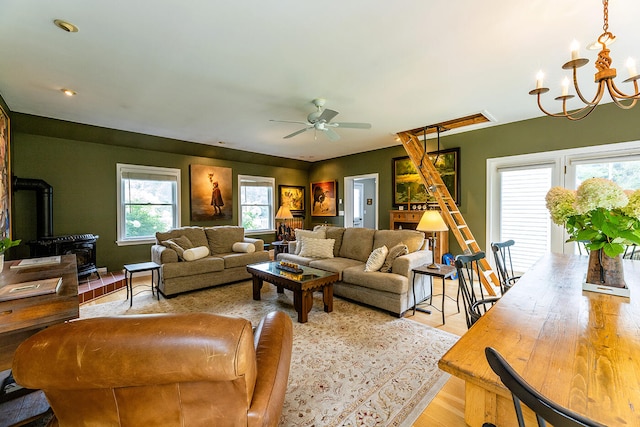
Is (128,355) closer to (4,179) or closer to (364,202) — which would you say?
(4,179)

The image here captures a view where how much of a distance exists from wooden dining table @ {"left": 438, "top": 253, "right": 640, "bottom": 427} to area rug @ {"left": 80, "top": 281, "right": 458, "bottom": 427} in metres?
1.01

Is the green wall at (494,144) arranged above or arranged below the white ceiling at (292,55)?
below

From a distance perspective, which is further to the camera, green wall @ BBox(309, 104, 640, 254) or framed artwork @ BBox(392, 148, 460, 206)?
framed artwork @ BBox(392, 148, 460, 206)

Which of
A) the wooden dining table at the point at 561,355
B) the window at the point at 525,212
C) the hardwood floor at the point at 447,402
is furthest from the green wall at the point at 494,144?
the wooden dining table at the point at 561,355

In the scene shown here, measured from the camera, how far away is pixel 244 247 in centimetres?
484

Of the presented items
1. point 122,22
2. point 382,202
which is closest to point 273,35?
point 122,22

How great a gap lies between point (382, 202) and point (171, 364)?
5.94 meters

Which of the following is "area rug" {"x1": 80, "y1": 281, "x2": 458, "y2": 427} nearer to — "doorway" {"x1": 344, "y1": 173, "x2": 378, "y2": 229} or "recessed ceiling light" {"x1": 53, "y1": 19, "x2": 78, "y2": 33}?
"recessed ceiling light" {"x1": 53, "y1": 19, "x2": 78, "y2": 33}

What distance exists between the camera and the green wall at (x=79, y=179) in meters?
4.29

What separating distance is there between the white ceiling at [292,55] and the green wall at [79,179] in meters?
0.78

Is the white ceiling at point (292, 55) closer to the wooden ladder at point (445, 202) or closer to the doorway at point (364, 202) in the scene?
the wooden ladder at point (445, 202)

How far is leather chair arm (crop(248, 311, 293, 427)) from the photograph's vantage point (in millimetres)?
1003

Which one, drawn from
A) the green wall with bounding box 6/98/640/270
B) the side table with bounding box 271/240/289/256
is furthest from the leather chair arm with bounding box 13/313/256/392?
the green wall with bounding box 6/98/640/270

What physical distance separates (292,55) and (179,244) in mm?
3356
